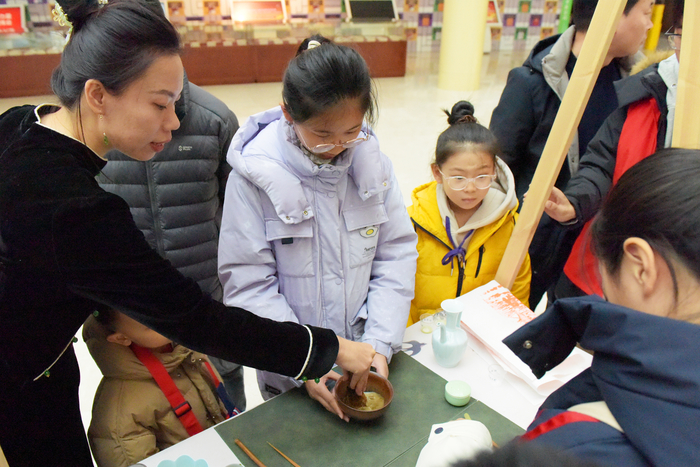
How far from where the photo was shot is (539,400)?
1.24m

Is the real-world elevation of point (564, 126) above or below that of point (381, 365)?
above

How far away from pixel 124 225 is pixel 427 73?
28.5ft

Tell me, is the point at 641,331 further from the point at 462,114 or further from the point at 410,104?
the point at 410,104

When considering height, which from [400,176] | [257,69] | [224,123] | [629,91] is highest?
[629,91]

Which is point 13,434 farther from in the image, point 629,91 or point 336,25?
point 336,25

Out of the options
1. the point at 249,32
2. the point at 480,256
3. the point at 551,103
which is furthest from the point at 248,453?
the point at 249,32

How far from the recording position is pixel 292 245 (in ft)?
4.28

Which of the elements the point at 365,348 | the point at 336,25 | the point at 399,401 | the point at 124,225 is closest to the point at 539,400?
the point at 399,401

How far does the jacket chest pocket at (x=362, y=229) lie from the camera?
53.4 inches

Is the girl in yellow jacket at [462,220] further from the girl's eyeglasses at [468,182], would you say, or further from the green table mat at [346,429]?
the green table mat at [346,429]

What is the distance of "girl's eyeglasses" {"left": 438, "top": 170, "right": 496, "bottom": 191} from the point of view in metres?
1.72

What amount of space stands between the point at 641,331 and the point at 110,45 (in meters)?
1.03

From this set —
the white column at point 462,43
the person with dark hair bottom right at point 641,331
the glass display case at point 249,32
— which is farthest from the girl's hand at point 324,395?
the white column at point 462,43

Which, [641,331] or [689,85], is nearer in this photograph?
[641,331]
